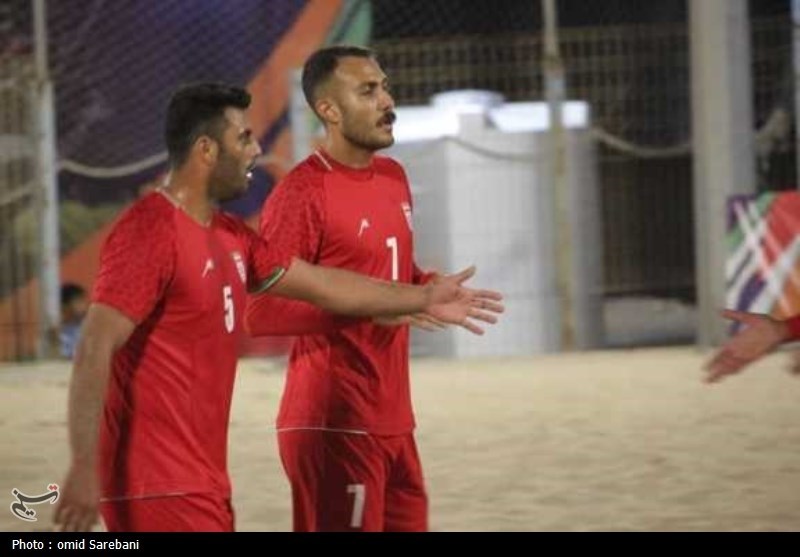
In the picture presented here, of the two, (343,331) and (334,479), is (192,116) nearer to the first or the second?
(343,331)

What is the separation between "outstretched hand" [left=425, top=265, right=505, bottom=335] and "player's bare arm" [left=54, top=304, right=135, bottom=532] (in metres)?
1.11

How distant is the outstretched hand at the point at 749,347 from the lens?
4.46 meters

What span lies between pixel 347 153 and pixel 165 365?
1.34 m

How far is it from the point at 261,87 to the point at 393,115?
1097 centimetres

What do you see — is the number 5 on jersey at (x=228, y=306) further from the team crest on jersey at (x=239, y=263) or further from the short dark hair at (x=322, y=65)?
the short dark hair at (x=322, y=65)

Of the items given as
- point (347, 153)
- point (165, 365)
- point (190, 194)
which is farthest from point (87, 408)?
point (347, 153)

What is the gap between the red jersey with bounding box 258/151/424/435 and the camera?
509 cm

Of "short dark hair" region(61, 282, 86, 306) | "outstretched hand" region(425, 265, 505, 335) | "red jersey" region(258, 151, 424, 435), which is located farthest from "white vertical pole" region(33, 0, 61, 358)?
"outstretched hand" region(425, 265, 505, 335)

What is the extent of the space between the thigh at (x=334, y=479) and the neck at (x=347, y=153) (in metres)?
0.86

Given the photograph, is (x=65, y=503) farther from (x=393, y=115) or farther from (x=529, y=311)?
(x=529, y=311)

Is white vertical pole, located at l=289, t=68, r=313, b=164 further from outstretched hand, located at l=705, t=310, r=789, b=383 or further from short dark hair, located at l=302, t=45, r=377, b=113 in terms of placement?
outstretched hand, located at l=705, t=310, r=789, b=383

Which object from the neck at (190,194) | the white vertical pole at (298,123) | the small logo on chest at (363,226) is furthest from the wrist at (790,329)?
the white vertical pole at (298,123)

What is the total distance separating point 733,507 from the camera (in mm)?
7578
